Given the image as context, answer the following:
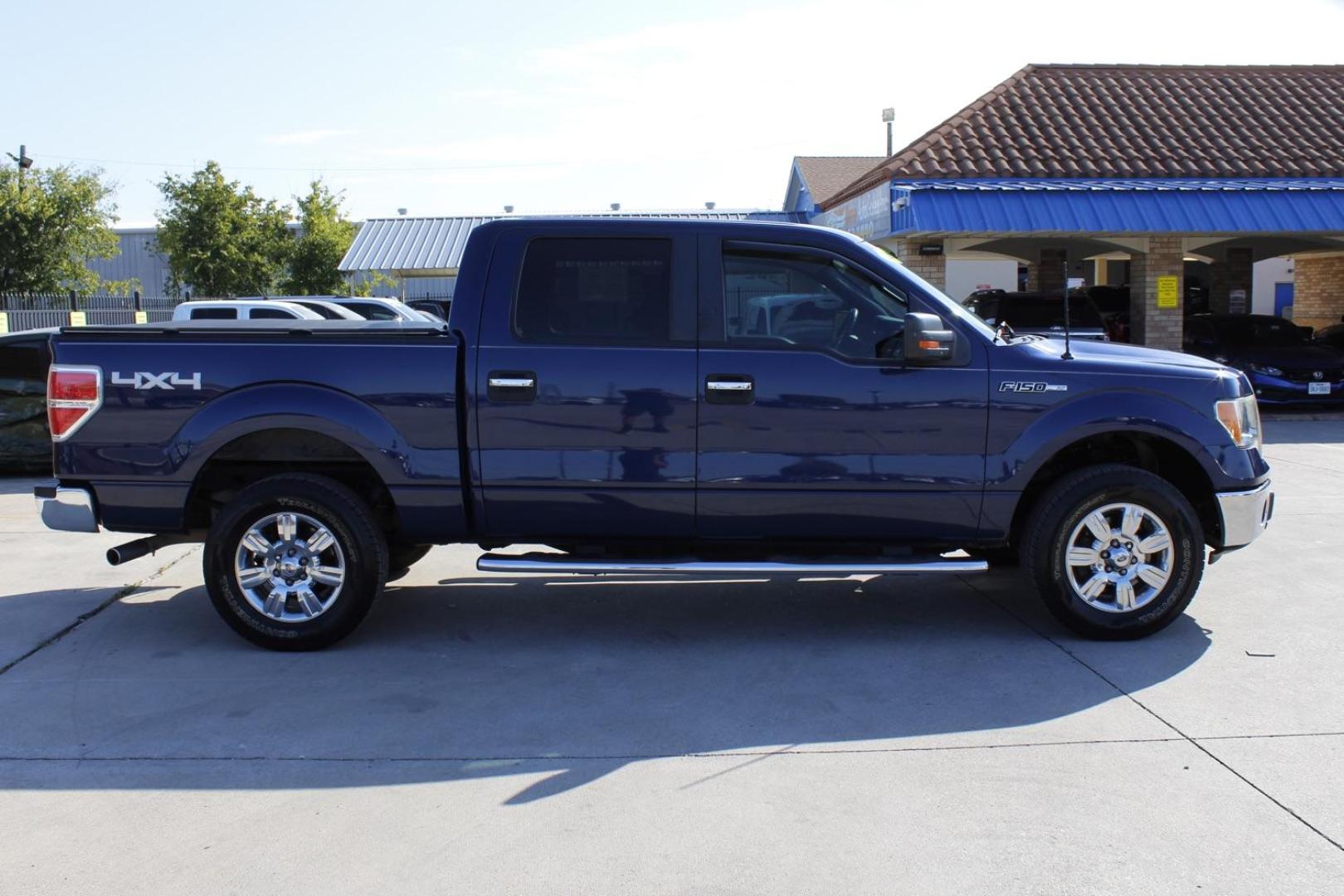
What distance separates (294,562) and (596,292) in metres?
2.00

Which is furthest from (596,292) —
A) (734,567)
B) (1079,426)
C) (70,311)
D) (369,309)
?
(70,311)

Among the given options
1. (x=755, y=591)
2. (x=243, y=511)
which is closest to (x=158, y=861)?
(x=243, y=511)

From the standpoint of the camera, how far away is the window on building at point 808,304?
5902mm

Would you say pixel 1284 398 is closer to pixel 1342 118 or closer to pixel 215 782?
pixel 1342 118

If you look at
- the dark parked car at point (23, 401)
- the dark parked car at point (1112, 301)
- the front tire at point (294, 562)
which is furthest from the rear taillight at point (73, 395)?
the dark parked car at point (1112, 301)

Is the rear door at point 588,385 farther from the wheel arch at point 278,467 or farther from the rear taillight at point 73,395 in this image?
the rear taillight at point 73,395

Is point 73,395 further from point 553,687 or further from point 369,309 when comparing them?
point 369,309

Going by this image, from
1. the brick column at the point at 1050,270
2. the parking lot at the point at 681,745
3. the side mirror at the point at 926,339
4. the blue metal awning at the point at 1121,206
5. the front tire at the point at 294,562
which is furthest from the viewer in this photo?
the brick column at the point at 1050,270

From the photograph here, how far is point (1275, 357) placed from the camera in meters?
17.3

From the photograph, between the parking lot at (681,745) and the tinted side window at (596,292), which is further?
Answer: the tinted side window at (596,292)

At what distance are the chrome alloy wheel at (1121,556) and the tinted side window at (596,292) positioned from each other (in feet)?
7.52

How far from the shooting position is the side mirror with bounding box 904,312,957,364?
563 centimetres

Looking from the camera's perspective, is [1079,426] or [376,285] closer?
[1079,426]

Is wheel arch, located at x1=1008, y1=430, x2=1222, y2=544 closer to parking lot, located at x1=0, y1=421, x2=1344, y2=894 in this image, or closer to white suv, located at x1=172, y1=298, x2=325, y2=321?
parking lot, located at x1=0, y1=421, x2=1344, y2=894
